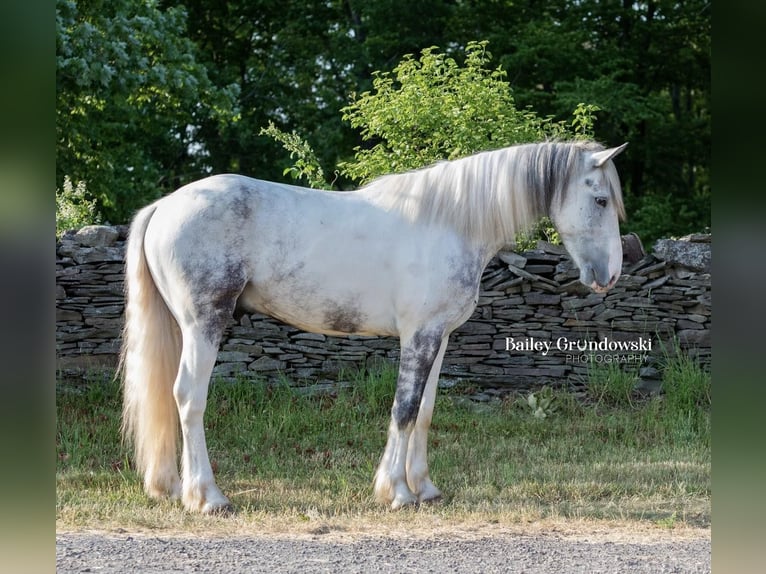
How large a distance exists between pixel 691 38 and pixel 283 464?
11.0 meters

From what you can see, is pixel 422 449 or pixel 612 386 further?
pixel 612 386

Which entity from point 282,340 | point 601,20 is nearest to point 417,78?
point 282,340

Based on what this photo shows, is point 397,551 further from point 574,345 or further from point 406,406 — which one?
point 574,345

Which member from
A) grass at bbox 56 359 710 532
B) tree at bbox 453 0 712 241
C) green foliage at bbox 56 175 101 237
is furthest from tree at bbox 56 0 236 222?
tree at bbox 453 0 712 241

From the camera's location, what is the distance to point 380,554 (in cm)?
401

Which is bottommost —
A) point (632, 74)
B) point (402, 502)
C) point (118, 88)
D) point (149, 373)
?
point (402, 502)

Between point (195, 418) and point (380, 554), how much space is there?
4.27 feet

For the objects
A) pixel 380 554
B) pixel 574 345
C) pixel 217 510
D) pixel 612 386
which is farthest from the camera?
pixel 574 345

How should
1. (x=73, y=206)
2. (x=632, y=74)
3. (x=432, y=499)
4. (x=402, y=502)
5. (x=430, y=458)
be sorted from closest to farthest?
(x=402, y=502) → (x=432, y=499) → (x=430, y=458) → (x=73, y=206) → (x=632, y=74)

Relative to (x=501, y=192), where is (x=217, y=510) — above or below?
below

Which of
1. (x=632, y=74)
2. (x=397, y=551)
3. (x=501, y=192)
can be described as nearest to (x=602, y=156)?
(x=501, y=192)

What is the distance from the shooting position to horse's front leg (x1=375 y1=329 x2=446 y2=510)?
15.5 ft

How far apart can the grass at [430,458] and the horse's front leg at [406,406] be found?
126 mm
